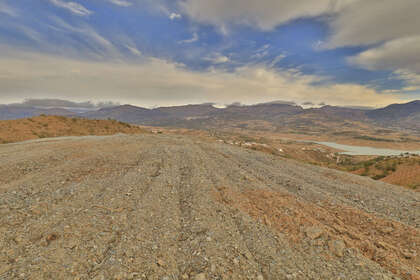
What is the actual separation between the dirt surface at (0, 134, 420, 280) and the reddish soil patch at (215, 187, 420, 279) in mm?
39

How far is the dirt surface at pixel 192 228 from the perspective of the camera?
4.54 m

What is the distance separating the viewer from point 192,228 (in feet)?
20.1

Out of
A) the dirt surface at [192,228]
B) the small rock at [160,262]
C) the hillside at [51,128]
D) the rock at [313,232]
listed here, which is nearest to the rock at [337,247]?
the dirt surface at [192,228]

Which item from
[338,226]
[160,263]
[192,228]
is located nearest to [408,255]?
[338,226]

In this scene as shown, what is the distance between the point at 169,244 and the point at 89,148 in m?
15.1

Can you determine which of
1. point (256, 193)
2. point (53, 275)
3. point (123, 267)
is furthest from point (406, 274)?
point (53, 275)

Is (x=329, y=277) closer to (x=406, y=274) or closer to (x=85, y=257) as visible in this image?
(x=406, y=274)

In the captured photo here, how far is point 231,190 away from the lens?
376 inches

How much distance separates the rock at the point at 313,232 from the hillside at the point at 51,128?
127 ft

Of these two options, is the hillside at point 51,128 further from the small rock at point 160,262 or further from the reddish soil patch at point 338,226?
A: the reddish soil patch at point 338,226

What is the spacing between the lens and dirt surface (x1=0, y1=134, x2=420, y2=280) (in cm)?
454

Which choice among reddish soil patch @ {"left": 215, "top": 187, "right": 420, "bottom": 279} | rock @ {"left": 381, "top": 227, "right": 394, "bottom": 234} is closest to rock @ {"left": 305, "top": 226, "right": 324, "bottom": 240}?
reddish soil patch @ {"left": 215, "top": 187, "right": 420, "bottom": 279}

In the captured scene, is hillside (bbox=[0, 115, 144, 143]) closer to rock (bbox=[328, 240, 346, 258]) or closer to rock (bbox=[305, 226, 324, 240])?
rock (bbox=[305, 226, 324, 240])

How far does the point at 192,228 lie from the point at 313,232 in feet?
13.4
